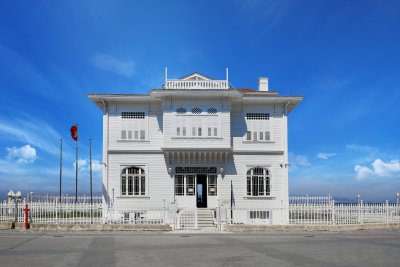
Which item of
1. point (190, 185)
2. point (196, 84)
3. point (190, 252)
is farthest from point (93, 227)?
point (196, 84)

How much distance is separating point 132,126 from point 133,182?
12.1 feet

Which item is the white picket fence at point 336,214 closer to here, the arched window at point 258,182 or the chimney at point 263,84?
the arched window at point 258,182

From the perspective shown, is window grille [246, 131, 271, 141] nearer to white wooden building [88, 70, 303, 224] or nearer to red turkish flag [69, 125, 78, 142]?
white wooden building [88, 70, 303, 224]

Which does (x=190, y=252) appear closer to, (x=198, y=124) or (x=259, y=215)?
(x=198, y=124)

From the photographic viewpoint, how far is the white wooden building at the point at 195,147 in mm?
26875

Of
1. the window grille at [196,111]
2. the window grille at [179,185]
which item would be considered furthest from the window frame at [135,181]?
the window grille at [196,111]

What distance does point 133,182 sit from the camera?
27188 millimetres

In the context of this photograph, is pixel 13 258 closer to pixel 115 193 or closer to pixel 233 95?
pixel 115 193

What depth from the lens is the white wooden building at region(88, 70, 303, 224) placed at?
1058 inches

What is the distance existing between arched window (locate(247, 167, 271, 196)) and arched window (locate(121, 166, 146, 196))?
6.95 meters

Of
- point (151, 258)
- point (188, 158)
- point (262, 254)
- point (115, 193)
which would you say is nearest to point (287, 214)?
point (188, 158)

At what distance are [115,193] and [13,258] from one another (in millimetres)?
15027

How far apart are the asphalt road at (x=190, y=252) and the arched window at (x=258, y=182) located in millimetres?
10357

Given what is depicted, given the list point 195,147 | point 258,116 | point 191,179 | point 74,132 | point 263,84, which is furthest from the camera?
point 74,132
